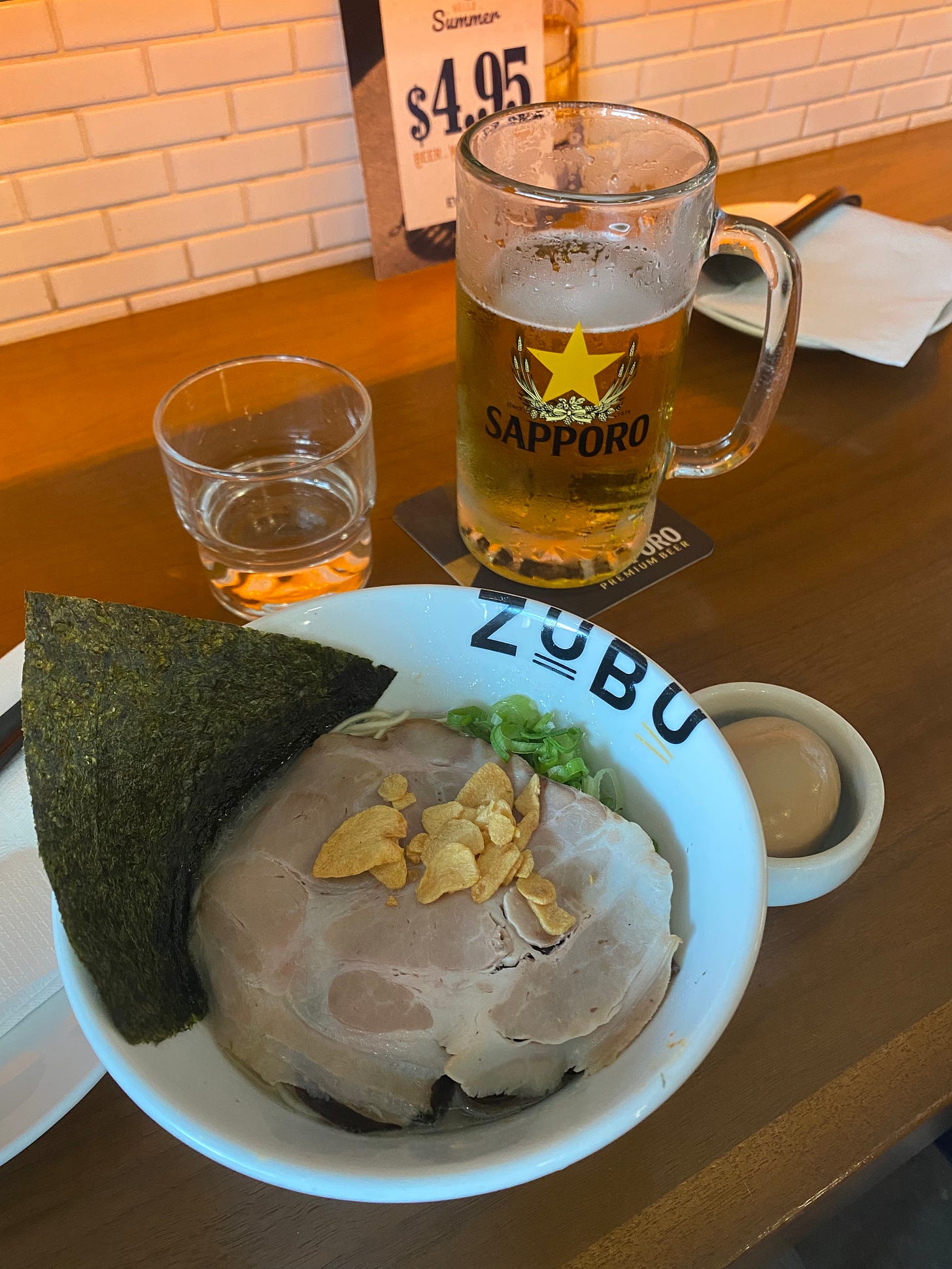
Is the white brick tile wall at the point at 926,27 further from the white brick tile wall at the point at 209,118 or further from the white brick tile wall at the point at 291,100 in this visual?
the white brick tile wall at the point at 291,100

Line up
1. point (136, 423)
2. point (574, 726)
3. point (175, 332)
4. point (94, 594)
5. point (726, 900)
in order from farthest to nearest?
point (175, 332), point (136, 423), point (94, 594), point (574, 726), point (726, 900)

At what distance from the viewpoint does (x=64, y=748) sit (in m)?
0.45

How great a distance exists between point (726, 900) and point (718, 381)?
69 cm

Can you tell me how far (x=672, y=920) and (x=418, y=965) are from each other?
0.14 m

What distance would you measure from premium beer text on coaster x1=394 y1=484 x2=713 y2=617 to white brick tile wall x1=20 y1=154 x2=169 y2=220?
20.1 inches

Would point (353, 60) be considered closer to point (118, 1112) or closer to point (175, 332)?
point (175, 332)

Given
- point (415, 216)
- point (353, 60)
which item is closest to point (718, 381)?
point (415, 216)

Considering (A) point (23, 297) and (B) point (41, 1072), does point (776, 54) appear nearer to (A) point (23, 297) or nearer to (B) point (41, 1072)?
(A) point (23, 297)

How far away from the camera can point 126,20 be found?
0.90m

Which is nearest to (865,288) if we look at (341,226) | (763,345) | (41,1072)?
(763,345)

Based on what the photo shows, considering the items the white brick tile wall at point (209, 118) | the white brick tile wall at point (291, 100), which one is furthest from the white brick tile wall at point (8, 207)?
the white brick tile wall at point (291, 100)

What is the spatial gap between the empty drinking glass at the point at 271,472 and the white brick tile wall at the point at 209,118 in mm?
365

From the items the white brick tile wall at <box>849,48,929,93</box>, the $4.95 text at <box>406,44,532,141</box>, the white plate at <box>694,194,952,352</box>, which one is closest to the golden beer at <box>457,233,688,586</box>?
the white plate at <box>694,194,952,352</box>

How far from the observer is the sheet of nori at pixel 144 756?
43cm
